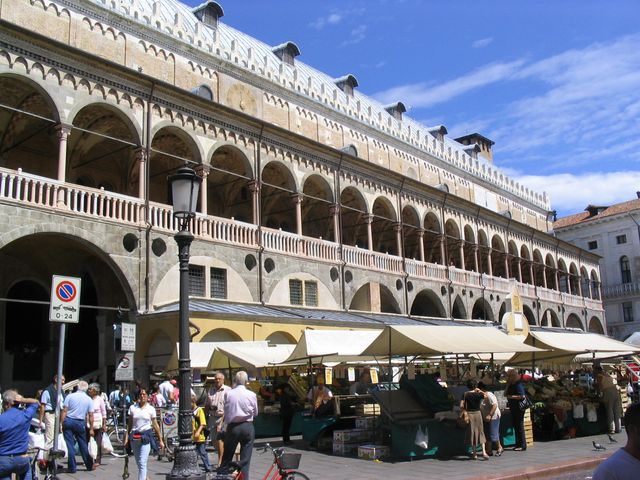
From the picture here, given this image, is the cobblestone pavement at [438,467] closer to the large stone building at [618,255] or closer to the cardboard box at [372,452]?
the cardboard box at [372,452]

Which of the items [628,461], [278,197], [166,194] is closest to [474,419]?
[628,461]

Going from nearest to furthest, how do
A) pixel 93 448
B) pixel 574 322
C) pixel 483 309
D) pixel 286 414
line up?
pixel 93 448
pixel 286 414
pixel 483 309
pixel 574 322

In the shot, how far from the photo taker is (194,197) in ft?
32.8

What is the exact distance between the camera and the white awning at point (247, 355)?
16906mm

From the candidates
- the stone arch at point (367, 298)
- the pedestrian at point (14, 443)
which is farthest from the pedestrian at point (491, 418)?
the stone arch at point (367, 298)

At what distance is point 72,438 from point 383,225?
26.3m

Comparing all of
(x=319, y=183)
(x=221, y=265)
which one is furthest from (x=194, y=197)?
(x=319, y=183)

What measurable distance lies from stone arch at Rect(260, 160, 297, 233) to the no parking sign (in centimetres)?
1755

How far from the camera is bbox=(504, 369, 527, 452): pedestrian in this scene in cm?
1454

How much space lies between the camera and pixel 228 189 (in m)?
29.5

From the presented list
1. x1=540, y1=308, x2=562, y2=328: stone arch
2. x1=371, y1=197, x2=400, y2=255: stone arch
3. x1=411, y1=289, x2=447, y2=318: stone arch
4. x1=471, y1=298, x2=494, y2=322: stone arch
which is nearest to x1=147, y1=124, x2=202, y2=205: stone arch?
x1=371, y1=197, x2=400, y2=255: stone arch

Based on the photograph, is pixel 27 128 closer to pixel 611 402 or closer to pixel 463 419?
pixel 463 419

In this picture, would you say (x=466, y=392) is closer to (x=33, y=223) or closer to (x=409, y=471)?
(x=409, y=471)

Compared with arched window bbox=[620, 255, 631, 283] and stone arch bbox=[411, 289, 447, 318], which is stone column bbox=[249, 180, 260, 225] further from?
arched window bbox=[620, 255, 631, 283]
